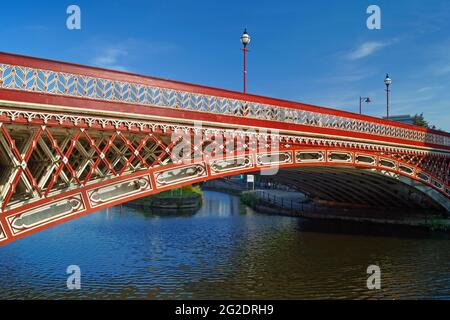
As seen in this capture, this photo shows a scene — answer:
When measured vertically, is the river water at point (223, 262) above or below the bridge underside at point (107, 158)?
below

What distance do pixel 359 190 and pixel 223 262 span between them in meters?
20.2

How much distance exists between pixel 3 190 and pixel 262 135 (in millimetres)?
10246

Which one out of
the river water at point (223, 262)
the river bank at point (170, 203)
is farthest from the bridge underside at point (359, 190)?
the river bank at point (170, 203)

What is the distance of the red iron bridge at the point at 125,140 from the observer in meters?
10.7

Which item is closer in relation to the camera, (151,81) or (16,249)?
(151,81)

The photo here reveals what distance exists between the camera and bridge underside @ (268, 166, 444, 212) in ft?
98.8

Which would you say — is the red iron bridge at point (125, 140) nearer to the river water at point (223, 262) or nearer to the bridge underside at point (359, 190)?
the river water at point (223, 262)

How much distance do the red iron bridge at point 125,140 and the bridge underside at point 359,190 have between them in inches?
328

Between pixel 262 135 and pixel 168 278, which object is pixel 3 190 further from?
pixel 262 135

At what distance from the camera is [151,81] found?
44.0ft

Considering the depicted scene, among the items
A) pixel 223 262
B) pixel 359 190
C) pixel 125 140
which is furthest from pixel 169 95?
pixel 359 190

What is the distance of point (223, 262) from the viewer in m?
20.1

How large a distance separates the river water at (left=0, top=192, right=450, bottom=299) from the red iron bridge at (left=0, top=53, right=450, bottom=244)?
16.9ft
